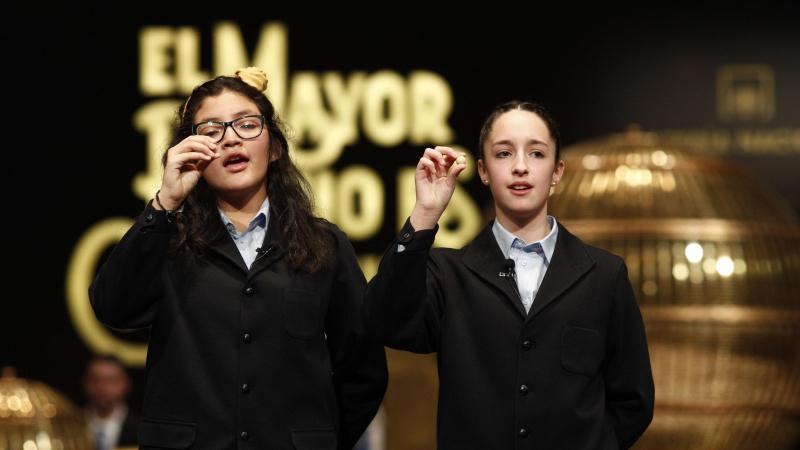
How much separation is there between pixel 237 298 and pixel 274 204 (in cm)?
26

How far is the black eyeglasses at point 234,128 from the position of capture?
280 centimetres

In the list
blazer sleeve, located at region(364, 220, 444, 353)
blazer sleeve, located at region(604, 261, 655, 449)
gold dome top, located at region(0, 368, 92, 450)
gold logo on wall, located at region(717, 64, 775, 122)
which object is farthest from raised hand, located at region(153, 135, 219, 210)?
gold logo on wall, located at region(717, 64, 775, 122)

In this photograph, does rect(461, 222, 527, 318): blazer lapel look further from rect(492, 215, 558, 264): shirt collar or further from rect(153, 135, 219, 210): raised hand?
rect(153, 135, 219, 210): raised hand

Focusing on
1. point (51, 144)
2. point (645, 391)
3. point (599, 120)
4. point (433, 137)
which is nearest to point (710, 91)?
point (599, 120)

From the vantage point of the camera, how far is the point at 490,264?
9.07 feet

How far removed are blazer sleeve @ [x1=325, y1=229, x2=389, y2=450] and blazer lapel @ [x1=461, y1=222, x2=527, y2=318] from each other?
228 millimetres

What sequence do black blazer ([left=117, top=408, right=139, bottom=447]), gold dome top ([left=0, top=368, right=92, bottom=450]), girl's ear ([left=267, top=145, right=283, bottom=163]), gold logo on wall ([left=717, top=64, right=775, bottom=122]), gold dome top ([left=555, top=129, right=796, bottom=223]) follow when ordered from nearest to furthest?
girl's ear ([left=267, top=145, right=283, bottom=163]) → gold dome top ([left=555, top=129, right=796, bottom=223]) → gold dome top ([left=0, top=368, right=92, bottom=450]) → black blazer ([left=117, top=408, right=139, bottom=447]) → gold logo on wall ([left=717, top=64, right=775, bottom=122])

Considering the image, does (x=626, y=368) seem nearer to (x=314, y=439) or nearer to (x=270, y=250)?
(x=314, y=439)

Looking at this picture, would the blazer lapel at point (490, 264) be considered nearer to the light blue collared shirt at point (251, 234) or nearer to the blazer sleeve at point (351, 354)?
the blazer sleeve at point (351, 354)

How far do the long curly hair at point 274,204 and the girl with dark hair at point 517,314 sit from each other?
0.65ft

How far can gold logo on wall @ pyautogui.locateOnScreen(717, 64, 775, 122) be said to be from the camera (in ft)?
22.7

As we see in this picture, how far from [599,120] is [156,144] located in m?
2.16

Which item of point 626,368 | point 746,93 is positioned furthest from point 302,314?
point 746,93

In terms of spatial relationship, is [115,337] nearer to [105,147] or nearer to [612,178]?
[105,147]
